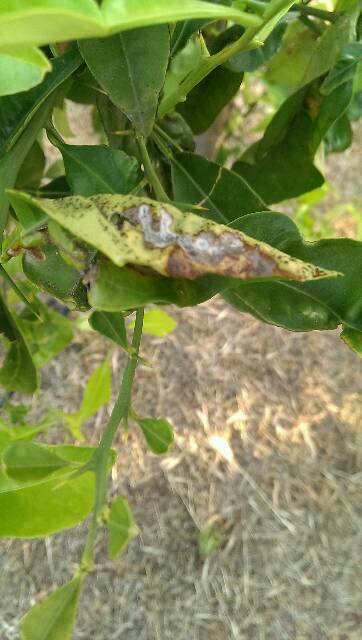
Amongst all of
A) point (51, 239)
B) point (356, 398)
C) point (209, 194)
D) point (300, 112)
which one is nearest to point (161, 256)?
point (51, 239)

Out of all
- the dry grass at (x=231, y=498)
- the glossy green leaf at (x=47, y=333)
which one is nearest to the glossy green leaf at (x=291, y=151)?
the glossy green leaf at (x=47, y=333)

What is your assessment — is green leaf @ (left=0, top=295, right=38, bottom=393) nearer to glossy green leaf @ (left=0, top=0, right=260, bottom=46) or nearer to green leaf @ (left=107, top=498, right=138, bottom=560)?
green leaf @ (left=107, top=498, right=138, bottom=560)

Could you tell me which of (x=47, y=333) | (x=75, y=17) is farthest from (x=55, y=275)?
(x=47, y=333)

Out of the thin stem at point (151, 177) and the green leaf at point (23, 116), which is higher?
the green leaf at point (23, 116)

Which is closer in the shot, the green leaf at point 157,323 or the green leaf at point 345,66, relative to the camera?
the green leaf at point 345,66

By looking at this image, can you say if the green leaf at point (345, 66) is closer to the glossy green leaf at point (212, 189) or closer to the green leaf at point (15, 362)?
the glossy green leaf at point (212, 189)

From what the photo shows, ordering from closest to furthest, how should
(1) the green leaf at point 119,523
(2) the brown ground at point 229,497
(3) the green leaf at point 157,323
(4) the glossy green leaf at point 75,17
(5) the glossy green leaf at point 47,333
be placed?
(4) the glossy green leaf at point 75,17
(1) the green leaf at point 119,523
(5) the glossy green leaf at point 47,333
(3) the green leaf at point 157,323
(2) the brown ground at point 229,497
